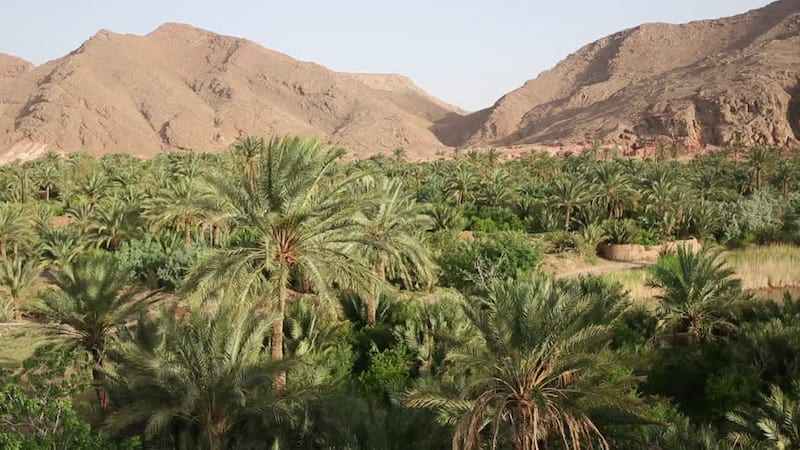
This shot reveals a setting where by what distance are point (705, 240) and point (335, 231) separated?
23.1 m

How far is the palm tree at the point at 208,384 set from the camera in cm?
923

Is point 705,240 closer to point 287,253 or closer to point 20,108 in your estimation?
point 287,253

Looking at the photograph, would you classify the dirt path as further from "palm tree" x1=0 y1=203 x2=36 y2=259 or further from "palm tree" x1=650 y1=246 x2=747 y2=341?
"palm tree" x1=0 y1=203 x2=36 y2=259

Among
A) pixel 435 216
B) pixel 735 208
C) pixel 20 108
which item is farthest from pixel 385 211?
pixel 20 108

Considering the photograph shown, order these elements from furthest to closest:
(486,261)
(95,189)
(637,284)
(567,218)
Answer: 1. (95,189)
2. (567,218)
3. (486,261)
4. (637,284)

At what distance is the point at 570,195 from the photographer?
30.6m

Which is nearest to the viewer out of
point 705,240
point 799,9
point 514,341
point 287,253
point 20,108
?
point 514,341

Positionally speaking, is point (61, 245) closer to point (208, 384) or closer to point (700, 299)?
point (208, 384)

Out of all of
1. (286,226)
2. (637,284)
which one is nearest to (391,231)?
(286,226)

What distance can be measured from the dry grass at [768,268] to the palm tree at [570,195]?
758 centimetres

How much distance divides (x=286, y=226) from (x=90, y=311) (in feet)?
12.8

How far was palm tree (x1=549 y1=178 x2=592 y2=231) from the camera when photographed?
3064 cm

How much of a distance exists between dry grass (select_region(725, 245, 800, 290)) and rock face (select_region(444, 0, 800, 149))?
5904 cm

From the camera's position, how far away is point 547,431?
826 cm
